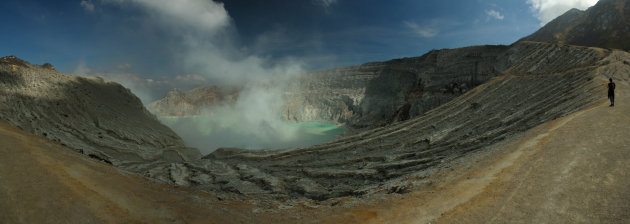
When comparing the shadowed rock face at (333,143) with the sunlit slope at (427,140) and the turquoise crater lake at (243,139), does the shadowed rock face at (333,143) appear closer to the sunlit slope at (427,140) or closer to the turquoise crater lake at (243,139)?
the sunlit slope at (427,140)

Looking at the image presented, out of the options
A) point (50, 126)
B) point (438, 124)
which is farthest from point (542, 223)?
point (50, 126)

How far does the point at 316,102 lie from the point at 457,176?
68570mm

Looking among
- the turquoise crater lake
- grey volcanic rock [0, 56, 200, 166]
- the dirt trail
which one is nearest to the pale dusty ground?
the dirt trail

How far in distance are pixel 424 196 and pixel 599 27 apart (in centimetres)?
9425

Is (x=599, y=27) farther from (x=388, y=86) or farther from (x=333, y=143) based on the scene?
(x=333, y=143)

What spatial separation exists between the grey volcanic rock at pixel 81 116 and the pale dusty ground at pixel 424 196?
14002mm

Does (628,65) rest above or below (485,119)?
above

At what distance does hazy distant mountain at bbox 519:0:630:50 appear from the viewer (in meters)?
59.1

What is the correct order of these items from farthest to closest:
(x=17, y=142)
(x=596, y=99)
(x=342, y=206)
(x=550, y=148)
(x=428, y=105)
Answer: (x=428, y=105), (x=596, y=99), (x=550, y=148), (x=342, y=206), (x=17, y=142)

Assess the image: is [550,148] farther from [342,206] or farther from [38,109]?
[38,109]

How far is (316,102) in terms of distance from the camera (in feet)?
252

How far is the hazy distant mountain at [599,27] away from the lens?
59.1 meters

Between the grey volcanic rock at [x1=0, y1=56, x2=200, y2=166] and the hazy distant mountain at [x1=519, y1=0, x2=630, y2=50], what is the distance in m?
83.7

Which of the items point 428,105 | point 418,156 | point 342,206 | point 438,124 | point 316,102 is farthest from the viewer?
point 316,102
